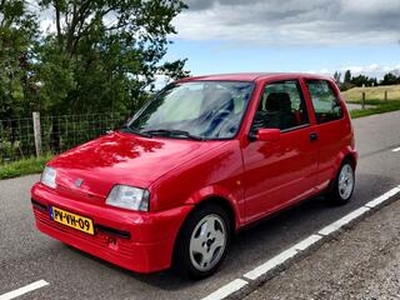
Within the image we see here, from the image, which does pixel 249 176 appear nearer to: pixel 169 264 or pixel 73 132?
pixel 169 264

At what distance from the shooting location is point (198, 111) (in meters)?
4.71

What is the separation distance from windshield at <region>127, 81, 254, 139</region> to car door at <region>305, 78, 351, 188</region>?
1.14m

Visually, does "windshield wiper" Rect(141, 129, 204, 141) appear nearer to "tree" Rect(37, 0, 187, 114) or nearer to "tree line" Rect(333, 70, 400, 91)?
"tree" Rect(37, 0, 187, 114)

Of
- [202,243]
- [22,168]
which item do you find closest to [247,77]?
[202,243]

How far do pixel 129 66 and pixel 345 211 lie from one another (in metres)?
15.1

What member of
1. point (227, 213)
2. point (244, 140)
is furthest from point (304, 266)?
point (244, 140)

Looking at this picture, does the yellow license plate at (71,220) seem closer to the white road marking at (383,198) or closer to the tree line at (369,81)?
the white road marking at (383,198)

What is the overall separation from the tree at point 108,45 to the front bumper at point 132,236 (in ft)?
48.7

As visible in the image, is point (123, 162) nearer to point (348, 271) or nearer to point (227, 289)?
point (227, 289)

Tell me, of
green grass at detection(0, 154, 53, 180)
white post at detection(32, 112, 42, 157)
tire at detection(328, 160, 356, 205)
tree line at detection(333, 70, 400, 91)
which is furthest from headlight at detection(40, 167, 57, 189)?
tree line at detection(333, 70, 400, 91)

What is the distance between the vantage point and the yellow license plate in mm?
3801

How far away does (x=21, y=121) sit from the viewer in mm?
10992

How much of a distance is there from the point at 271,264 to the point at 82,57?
57.3 feet

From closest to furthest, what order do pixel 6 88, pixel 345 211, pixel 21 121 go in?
1. pixel 345 211
2. pixel 21 121
3. pixel 6 88
